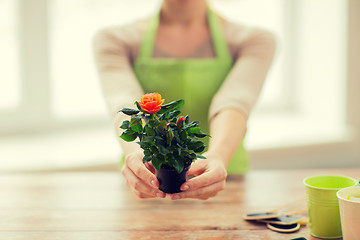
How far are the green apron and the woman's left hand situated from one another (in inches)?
23.6

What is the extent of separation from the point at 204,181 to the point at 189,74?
736 millimetres

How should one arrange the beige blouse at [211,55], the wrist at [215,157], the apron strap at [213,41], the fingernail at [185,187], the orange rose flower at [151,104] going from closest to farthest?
1. the orange rose flower at [151,104]
2. the fingernail at [185,187]
3. the wrist at [215,157]
4. the beige blouse at [211,55]
5. the apron strap at [213,41]

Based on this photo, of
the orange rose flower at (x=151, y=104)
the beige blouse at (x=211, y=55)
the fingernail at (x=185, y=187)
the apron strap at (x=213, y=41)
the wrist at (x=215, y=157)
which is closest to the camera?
the orange rose flower at (x=151, y=104)

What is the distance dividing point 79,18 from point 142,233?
1.93 m

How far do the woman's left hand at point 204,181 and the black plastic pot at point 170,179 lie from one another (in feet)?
0.05

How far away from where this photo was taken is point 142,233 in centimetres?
111

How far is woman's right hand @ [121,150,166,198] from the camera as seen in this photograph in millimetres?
1087

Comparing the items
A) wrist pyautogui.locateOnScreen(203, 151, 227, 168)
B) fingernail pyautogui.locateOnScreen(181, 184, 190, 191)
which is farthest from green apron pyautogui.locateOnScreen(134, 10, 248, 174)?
fingernail pyautogui.locateOnScreen(181, 184, 190, 191)

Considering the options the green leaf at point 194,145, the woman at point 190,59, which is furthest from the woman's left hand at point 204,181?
the woman at point 190,59

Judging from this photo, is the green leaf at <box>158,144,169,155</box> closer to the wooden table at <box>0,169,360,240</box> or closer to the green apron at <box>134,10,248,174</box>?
the wooden table at <box>0,169,360,240</box>

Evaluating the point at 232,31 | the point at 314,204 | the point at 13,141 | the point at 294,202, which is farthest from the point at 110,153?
the point at 314,204

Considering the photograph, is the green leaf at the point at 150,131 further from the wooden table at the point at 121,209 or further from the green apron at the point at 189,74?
the green apron at the point at 189,74

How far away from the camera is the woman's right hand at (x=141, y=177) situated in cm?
109

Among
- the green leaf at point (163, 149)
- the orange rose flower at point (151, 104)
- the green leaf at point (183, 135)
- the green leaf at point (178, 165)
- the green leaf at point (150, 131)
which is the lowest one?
the green leaf at point (178, 165)
